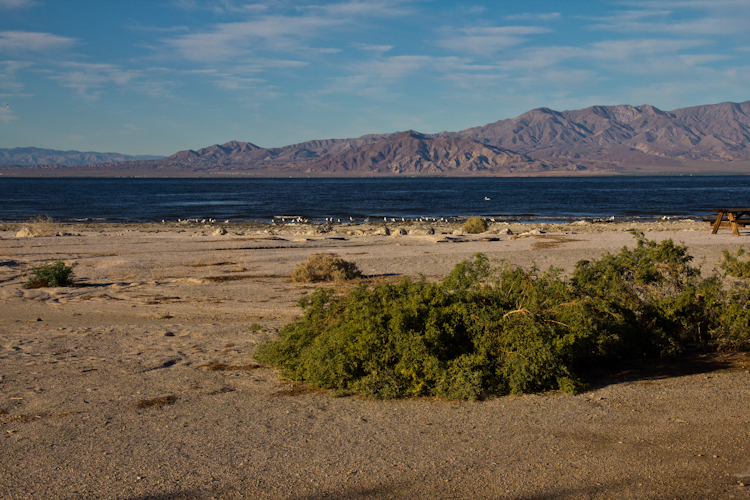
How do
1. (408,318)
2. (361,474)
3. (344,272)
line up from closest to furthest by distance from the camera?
(361,474)
(408,318)
(344,272)

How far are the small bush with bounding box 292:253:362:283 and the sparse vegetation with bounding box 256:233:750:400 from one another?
6.82m

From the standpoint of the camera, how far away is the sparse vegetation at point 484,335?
5.97 metres

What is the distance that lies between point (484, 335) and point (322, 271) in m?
8.49

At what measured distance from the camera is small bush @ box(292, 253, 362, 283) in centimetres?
1409

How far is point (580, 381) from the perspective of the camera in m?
6.17

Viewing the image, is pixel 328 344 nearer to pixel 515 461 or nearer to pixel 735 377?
pixel 515 461

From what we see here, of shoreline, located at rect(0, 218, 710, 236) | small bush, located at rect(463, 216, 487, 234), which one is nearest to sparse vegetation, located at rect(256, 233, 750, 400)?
small bush, located at rect(463, 216, 487, 234)

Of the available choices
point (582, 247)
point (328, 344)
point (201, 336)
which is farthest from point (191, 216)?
point (328, 344)

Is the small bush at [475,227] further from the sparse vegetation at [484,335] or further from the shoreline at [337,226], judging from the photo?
the sparse vegetation at [484,335]

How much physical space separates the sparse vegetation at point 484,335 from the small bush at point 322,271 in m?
6.82

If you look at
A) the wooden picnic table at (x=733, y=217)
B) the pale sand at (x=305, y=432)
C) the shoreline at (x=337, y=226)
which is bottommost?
the pale sand at (x=305, y=432)

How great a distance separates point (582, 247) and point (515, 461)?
16.6 meters

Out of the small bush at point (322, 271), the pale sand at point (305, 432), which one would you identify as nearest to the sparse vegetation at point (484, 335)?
the pale sand at point (305, 432)

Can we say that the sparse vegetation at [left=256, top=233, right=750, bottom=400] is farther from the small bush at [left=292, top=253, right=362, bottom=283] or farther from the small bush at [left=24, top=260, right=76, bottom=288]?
the small bush at [left=24, top=260, right=76, bottom=288]
